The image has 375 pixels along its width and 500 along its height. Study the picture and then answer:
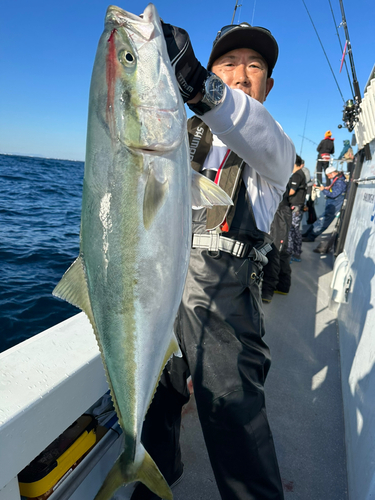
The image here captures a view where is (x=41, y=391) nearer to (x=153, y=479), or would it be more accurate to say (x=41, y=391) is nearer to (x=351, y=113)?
(x=153, y=479)

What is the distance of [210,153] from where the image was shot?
6.27ft

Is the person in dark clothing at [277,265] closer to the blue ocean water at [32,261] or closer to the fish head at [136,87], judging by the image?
the blue ocean water at [32,261]

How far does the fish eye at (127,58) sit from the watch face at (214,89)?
34cm

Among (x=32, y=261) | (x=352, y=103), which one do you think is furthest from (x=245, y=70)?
(x=32, y=261)

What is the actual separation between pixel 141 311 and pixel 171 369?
0.88 meters

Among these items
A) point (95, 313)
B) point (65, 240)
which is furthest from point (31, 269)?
point (95, 313)

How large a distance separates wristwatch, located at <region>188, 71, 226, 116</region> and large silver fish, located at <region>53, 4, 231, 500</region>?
22 centimetres

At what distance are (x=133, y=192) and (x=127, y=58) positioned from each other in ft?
1.46

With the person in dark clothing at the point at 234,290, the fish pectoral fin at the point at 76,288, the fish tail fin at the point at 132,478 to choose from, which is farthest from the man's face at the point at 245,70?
the fish tail fin at the point at 132,478

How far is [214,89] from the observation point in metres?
1.32

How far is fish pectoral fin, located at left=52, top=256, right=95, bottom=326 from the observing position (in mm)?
1193

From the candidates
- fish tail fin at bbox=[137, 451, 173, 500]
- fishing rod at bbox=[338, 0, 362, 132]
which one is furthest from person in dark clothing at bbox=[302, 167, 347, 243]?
fish tail fin at bbox=[137, 451, 173, 500]

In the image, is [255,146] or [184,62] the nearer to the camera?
[184,62]

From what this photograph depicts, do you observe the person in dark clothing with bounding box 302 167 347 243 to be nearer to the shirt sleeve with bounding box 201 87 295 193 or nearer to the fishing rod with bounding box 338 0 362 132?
the fishing rod with bounding box 338 0 362 132
